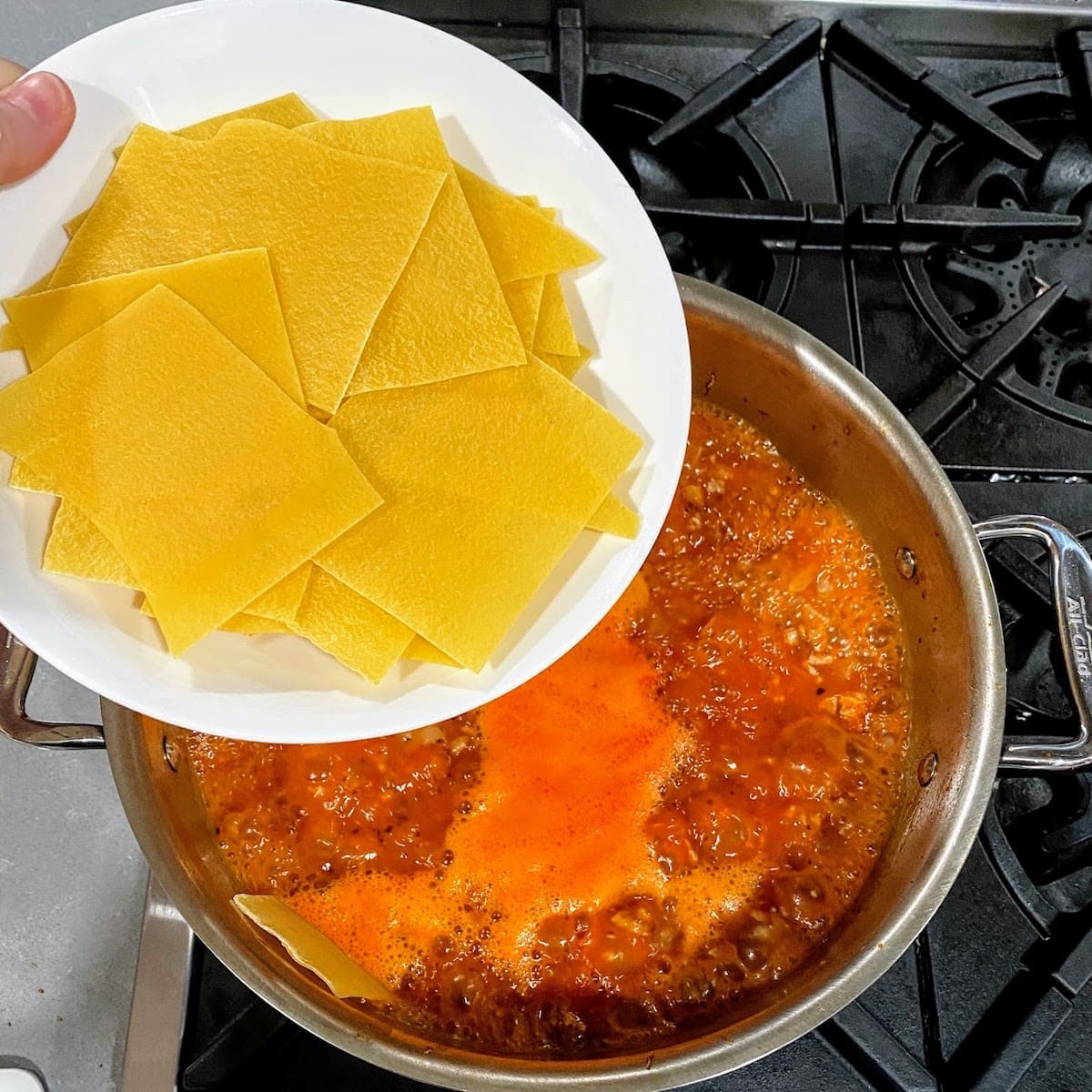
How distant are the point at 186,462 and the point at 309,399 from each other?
8cm

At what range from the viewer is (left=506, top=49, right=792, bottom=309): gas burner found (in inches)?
36.3

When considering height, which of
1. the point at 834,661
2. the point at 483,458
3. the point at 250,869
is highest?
the point at 483,458

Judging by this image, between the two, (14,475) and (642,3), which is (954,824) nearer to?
(14,475)

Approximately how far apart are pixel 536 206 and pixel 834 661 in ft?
1.58

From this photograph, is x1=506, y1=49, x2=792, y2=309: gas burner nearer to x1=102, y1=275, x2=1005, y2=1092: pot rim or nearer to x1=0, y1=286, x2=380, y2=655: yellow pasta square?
x1=102, y1=275, x2=1005, y2=1092: pot rim

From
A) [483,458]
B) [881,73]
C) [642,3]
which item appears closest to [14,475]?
[483,458]

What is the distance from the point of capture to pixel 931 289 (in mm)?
938

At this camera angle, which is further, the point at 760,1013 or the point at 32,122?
the point at 760,1013

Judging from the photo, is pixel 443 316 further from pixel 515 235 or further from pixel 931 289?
pixel 931 289

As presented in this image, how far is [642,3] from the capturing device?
0.99 meters

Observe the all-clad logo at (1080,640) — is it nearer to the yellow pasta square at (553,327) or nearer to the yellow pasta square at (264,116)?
the yellow pasta square at (553,327)

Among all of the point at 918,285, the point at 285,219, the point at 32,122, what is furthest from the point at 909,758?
the point at 32,122

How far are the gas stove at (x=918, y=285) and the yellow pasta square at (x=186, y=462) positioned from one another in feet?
1.44

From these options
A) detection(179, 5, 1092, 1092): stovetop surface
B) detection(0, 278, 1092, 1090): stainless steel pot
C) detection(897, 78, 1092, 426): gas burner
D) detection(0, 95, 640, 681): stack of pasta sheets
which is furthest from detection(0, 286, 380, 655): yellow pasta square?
detection(897, 78, 1092, 426): gas burner
